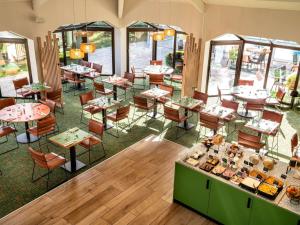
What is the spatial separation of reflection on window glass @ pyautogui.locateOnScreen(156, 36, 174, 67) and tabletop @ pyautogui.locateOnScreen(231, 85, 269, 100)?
215 inches

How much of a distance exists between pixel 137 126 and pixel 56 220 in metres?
5.04

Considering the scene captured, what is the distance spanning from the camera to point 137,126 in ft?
37.4

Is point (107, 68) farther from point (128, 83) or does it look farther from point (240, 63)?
point (240, 63)

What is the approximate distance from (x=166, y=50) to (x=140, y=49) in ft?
4.58

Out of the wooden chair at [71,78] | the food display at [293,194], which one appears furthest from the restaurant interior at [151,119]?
the wooden chair at [71,78]

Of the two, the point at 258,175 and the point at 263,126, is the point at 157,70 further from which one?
the point at 258,175

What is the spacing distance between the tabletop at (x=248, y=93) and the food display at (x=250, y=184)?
18.9 ft

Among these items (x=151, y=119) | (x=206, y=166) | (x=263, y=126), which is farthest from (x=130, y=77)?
(x=206, y=166)

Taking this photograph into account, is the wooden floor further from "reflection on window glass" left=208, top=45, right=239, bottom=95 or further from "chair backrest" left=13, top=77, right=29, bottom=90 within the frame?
"reflection on window glass" left=208, top=45, right=239, bottom=95

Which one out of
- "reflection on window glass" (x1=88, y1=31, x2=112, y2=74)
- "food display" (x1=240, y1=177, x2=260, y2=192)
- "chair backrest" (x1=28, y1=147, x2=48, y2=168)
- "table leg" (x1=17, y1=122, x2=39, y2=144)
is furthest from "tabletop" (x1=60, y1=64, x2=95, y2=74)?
"food display" (x1=240, y1=177, x2=260, y2=192)

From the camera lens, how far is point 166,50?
56.1 ft

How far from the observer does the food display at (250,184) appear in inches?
245

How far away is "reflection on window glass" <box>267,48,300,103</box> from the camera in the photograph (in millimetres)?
13422

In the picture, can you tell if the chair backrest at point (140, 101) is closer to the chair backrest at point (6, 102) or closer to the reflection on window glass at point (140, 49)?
the chair backrest at point (6, 102)
